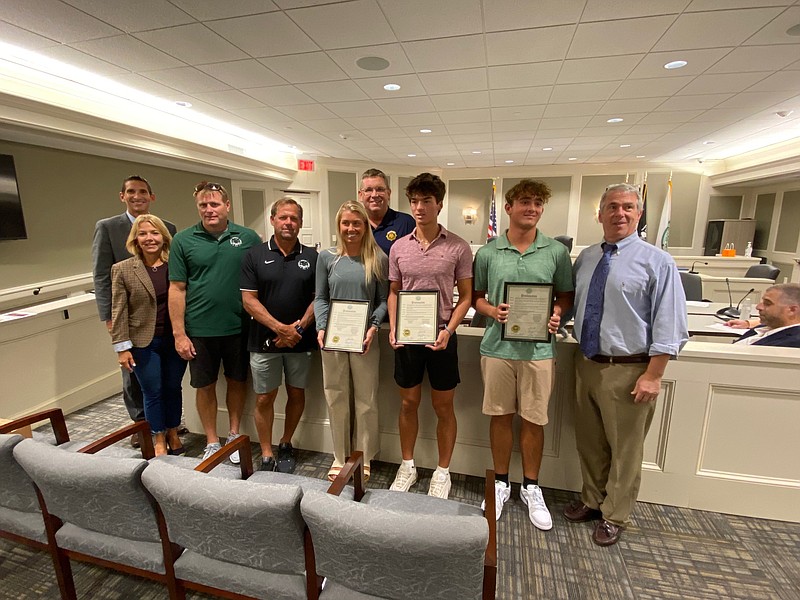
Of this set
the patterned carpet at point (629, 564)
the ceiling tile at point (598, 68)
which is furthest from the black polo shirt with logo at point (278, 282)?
the ceiling tile at point (598, 68)

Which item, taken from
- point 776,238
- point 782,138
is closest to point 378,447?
point 782,138

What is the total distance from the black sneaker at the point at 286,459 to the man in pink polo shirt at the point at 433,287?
70cm

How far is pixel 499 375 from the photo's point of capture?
1.97 metres

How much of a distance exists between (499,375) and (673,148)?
300 inches

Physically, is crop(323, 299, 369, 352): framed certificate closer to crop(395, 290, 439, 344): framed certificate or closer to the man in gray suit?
crop(395, 290, 439, 344): framed certificate

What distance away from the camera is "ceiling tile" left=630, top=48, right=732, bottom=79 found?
320 cm

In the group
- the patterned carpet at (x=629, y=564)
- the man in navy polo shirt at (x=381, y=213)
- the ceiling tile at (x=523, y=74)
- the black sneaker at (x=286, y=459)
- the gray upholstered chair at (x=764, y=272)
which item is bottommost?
the patterned carpet at (x=629, y=564)

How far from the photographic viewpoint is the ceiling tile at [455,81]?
3.64 m

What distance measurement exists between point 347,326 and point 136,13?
102 inches

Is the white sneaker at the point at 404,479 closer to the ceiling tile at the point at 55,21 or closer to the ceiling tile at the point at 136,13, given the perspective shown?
the ceiling tile at the point at 136,13

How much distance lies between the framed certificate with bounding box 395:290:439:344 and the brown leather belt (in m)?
0.76

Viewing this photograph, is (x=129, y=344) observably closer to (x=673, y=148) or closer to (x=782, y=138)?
(x=673, y=148)

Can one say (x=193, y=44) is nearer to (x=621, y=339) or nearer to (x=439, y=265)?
(x=439, y=265)

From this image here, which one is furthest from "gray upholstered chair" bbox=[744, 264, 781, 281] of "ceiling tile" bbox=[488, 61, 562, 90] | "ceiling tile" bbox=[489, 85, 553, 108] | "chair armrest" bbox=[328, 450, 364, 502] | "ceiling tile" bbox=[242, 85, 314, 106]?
"ceiling tile" bbox=[242, 85, 314, 106]
